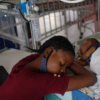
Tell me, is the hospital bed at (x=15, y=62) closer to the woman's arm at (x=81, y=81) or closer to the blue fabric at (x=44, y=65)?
the woman's arm at (x=81, y=81)

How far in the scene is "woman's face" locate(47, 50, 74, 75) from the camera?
0.67 m

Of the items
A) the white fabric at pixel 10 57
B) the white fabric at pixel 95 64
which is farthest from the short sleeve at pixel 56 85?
the white fabric at pixel 10 57

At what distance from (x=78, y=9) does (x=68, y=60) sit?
1.88 m

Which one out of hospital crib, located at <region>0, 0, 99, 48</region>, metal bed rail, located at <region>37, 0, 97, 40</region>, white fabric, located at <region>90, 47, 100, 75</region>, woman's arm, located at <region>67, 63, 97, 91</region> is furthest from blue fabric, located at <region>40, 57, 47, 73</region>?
metal bed rail, located at <region>37, 0, 97, 40</region>

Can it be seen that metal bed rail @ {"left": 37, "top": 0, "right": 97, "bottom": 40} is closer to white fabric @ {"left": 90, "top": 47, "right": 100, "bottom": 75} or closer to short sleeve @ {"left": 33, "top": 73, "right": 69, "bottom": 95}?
white fabric @ {"left": 90, "top": 47, "right": 100, "bottom": 75}

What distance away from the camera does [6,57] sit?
137cm

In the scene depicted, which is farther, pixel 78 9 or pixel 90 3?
pixel 90 3

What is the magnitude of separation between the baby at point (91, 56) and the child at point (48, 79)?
223 millimetres

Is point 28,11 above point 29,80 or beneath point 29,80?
above

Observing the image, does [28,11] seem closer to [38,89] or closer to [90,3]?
[38,89]

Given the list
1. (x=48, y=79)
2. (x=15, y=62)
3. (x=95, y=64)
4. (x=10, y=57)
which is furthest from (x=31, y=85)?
(x=10, y=57)

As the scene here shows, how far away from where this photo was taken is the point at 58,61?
67 centimetres

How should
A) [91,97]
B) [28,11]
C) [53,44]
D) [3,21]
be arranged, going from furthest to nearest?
[3,21] < [28,11] < [53,44] < [91,97]

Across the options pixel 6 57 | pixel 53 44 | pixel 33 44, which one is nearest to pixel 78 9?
pixel 33 44
